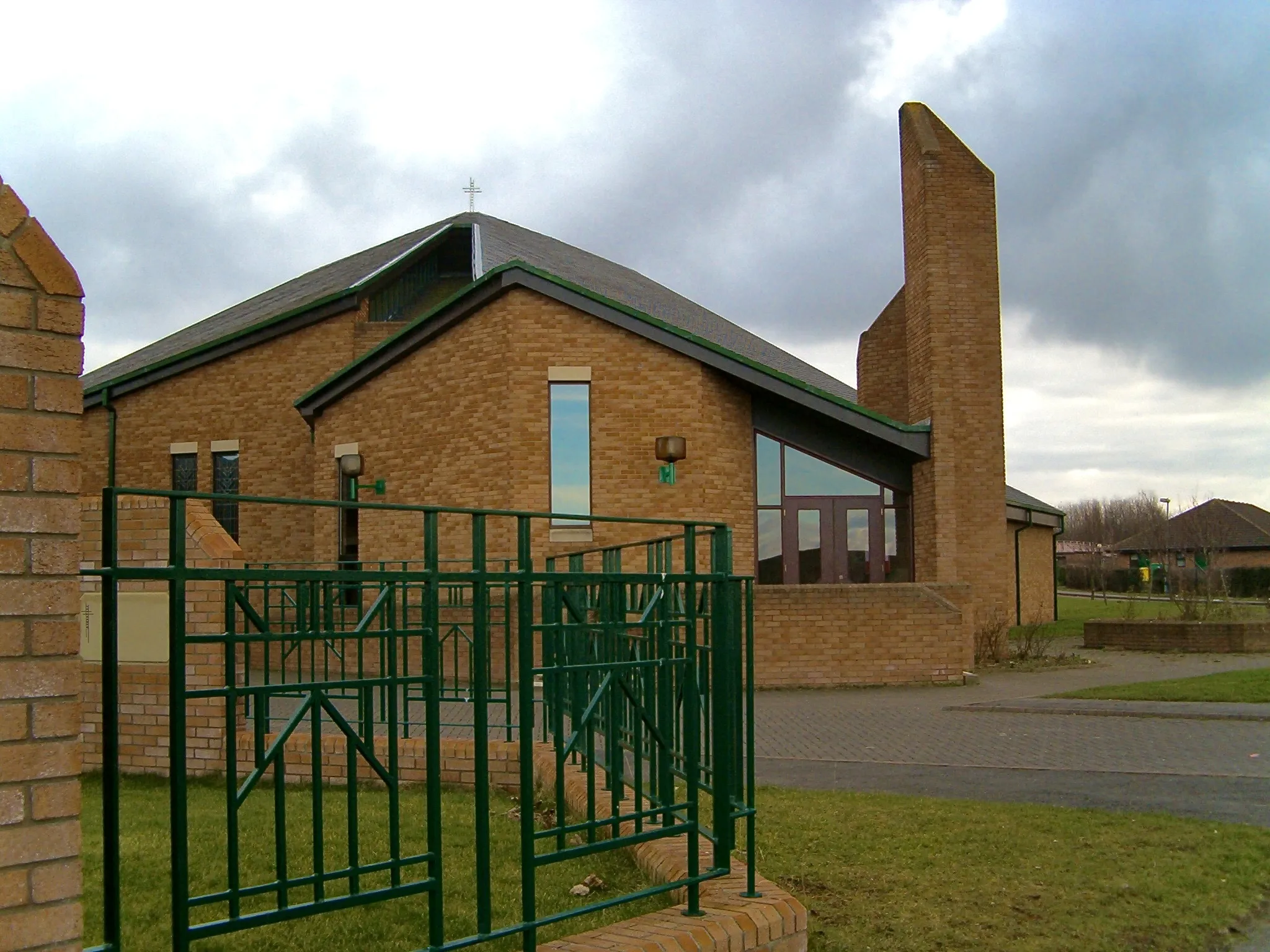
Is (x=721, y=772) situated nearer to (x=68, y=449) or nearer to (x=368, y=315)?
(x=68, y=449)

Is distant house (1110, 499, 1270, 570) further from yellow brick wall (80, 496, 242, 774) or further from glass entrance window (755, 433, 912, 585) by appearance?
yellow brick wall (80, 496, 242, 774)

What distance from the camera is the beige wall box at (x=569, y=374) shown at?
57.4ft

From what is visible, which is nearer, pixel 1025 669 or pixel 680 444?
pixel 680 444

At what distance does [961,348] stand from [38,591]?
18.1 metres

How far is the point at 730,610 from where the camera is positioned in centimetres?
527

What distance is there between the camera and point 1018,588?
30797 mm

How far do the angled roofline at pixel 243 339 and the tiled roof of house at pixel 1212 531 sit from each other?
21657 millimetres

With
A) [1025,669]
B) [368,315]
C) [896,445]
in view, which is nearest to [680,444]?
[896,445]

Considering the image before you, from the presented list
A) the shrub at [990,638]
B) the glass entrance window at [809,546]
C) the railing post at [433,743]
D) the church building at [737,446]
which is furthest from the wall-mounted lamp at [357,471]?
the railing post at [433,743]

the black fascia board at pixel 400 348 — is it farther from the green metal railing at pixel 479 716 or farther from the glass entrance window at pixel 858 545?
the green metal railing at pixel 479 716

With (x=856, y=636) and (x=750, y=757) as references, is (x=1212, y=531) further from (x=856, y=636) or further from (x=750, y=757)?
(x=750, y=757)

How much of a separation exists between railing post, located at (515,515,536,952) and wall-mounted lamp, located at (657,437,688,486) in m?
12.8

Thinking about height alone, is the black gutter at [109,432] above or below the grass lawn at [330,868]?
above

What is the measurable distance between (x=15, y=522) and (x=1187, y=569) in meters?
31.9
